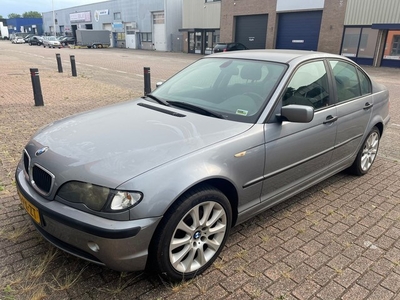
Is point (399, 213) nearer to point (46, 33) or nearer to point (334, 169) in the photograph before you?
point (334, 169)

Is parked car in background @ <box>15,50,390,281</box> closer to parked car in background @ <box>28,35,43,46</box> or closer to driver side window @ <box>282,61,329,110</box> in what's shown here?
driver side window @ <box>282,61,329,110</box>

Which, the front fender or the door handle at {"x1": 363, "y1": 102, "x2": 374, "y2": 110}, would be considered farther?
the door handle at {"x1": 363, "y1": 102, "x2": 374, "y2": 110}

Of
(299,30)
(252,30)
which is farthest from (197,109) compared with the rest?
(252,30)

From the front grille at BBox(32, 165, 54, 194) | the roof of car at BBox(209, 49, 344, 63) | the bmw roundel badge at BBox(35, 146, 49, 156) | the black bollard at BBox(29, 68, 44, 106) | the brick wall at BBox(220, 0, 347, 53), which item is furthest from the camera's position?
the brick wall at BBox(220, 0, 347, 53)

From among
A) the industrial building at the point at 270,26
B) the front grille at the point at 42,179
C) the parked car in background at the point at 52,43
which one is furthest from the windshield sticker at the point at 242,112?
the parked car in background at the point at 52,43

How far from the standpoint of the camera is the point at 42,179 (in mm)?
2467

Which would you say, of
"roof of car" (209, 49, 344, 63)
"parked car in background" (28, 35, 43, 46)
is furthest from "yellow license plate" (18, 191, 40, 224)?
"parked car in background" (28, 35, 43, 46)

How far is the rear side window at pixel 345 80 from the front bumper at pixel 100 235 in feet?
9.04

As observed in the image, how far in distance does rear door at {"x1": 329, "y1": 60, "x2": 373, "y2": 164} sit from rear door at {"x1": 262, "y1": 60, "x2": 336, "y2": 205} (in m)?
0.18

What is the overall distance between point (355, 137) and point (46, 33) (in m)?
86.5

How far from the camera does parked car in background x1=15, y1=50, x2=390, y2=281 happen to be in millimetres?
2178

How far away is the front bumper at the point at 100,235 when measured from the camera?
2.10 meters

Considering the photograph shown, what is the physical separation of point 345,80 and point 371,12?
23.8 metres

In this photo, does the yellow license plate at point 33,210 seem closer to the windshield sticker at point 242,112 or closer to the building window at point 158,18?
the windshield sticker at point 242,112
